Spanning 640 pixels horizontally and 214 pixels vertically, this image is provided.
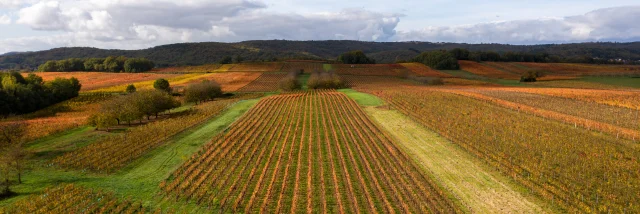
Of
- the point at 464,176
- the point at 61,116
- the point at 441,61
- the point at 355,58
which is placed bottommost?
the point at 61,116

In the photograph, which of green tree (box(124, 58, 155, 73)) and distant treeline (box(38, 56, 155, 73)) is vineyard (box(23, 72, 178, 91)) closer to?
green tree (box(124, 58, 155, 73))

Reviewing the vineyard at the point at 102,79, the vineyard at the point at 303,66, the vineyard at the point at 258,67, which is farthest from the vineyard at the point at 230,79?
the vineyard at the point at 102,79

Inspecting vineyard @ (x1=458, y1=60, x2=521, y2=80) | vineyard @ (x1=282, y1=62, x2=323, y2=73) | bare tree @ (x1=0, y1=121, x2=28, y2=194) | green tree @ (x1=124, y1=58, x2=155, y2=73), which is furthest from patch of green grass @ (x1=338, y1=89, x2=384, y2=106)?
green tree @ (x1=124, y1=58, x2=155, y2=73)

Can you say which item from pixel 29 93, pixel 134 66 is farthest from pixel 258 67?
pixel 29 93

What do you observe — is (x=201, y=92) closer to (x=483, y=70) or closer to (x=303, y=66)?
(x=303, y=66)

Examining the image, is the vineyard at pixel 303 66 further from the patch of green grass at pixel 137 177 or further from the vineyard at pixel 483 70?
the patch of green grass at pixel 137 177

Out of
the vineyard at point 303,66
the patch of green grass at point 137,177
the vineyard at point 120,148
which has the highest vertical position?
the vineyard at point 303,66
